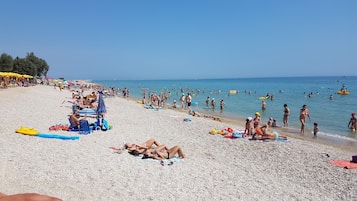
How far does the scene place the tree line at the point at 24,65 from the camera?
45.0 metres

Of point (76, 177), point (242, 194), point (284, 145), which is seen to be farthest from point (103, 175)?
point (284, 145)

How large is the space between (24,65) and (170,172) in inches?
2099

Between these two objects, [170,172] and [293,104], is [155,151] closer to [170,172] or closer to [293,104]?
[170,172]

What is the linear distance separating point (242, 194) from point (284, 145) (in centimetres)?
543

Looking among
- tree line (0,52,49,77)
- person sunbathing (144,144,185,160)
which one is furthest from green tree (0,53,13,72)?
person sunbathing (144,144,185,160)

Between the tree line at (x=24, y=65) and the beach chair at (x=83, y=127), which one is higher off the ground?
the tree line at (x=24, y=65)

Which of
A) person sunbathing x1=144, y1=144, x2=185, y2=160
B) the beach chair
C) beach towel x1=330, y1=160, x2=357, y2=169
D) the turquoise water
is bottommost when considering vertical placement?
the turquoise water

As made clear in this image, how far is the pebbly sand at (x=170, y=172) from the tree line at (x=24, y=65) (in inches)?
1654

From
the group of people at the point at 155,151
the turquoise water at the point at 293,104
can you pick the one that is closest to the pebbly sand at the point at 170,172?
the group of people at the point at 155,151

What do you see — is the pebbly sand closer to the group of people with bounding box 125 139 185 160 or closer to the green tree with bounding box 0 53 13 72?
the group of people with bounding box 125 139 185 160

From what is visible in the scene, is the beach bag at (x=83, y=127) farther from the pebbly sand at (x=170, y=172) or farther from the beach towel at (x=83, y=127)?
the pebbly sand at (x=170, y=172)

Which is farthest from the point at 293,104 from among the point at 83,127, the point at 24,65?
the point at 24,65

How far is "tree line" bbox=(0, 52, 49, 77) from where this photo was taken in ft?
148

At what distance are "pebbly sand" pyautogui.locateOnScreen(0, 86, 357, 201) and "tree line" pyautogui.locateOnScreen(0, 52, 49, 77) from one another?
138 feet
